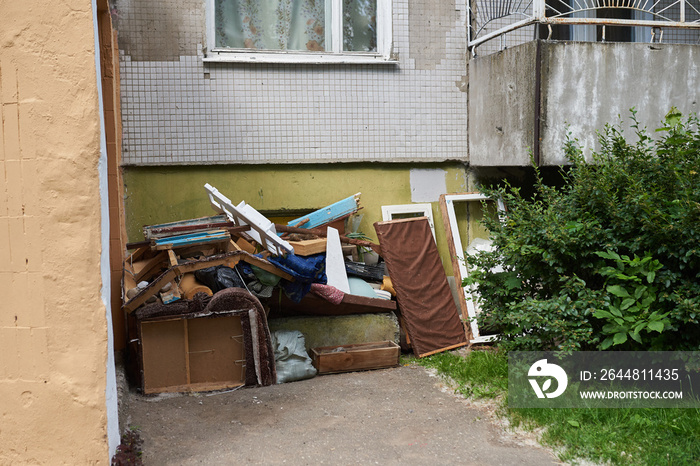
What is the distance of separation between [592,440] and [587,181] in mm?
1747

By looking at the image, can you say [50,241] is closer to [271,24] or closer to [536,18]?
[271,24]

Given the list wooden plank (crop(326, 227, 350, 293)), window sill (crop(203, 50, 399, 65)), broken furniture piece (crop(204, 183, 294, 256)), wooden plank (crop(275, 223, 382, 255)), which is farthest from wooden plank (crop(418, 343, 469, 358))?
window sill (crop(203, 50, 399, 65))

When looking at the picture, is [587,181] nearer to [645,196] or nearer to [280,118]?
[645,196]

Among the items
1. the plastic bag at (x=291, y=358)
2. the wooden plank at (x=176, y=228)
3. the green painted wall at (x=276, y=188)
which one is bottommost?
the plastic bag at (x=291, y=358)

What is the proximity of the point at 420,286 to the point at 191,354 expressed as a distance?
7.70ft

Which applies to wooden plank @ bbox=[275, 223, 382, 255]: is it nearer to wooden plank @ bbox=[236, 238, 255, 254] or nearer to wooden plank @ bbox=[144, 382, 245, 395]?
wooden plank @ bbox=[236, 238, 255, 254]

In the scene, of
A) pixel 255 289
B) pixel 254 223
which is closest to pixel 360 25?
pixel 254 223

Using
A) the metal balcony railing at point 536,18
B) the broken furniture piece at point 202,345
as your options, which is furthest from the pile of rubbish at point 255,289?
the metal balcony railing at point 536,18

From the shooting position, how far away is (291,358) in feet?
17.4

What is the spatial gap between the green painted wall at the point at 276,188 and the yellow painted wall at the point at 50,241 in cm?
298

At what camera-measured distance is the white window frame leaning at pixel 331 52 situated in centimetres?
603

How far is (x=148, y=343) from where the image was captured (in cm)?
484

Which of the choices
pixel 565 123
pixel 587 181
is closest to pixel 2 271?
pixel 587 181

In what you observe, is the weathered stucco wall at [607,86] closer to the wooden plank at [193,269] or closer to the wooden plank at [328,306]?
the wooden plank at [328,306]
